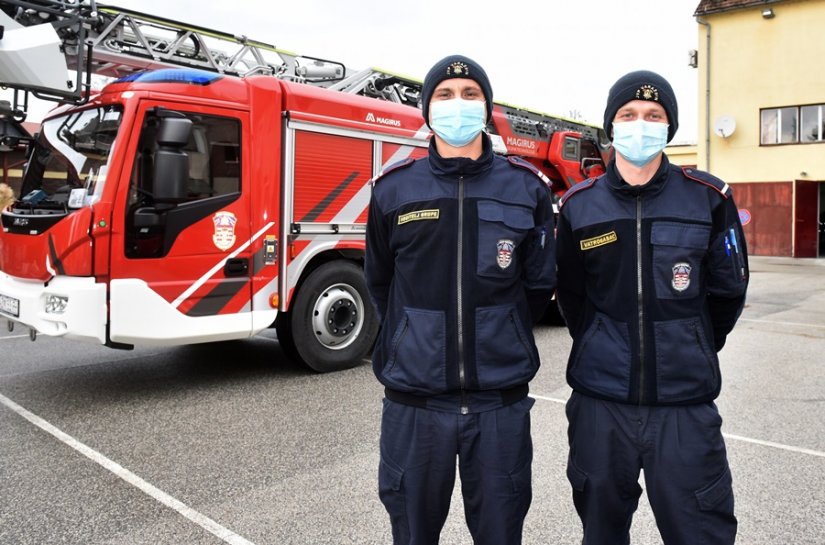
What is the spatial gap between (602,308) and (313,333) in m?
4.27

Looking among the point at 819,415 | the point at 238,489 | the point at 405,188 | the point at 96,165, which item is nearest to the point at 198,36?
the point at 96,165

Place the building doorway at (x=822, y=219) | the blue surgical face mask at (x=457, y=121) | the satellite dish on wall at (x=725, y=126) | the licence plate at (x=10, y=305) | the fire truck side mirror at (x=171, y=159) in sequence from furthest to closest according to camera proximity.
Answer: the building doorway at (x=822, y=219)
the satellite dish on wall at (x=725, y=126)
the licence plate at (x=10, y=305)
the fire truck side mirror at (x=171, y=159)
the blue surgical face mask at (x=457, y=121)

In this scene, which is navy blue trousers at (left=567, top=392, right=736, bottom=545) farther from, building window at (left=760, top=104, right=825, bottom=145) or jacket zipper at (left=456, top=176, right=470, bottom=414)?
building window at (left=760, top=104, right=825, bottom=145)

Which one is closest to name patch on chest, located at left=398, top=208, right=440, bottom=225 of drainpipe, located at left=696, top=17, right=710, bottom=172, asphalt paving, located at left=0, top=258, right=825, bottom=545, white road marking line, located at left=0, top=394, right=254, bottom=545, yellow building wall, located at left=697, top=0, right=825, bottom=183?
asphalt paving, located at left=0, top=258, right=825, bottom=545

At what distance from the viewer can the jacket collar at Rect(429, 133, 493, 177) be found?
7.39 feet

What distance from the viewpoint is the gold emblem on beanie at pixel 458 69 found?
2357mm

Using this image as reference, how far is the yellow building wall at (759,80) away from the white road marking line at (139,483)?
2462 cm

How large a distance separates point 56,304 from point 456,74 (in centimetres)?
403

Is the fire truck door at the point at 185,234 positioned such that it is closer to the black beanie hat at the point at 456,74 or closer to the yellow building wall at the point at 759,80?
the black beanie hat at the point at 456,74

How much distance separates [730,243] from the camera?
7.46 feet

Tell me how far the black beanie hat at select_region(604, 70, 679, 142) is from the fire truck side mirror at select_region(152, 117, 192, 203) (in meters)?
3.52

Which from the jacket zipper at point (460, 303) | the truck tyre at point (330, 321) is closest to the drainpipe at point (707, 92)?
the truck tyre at point (330, 321)

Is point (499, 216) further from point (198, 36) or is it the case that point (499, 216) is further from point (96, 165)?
point (198, 36)

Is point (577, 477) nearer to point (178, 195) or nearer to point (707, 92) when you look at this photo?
point (178, 195)
